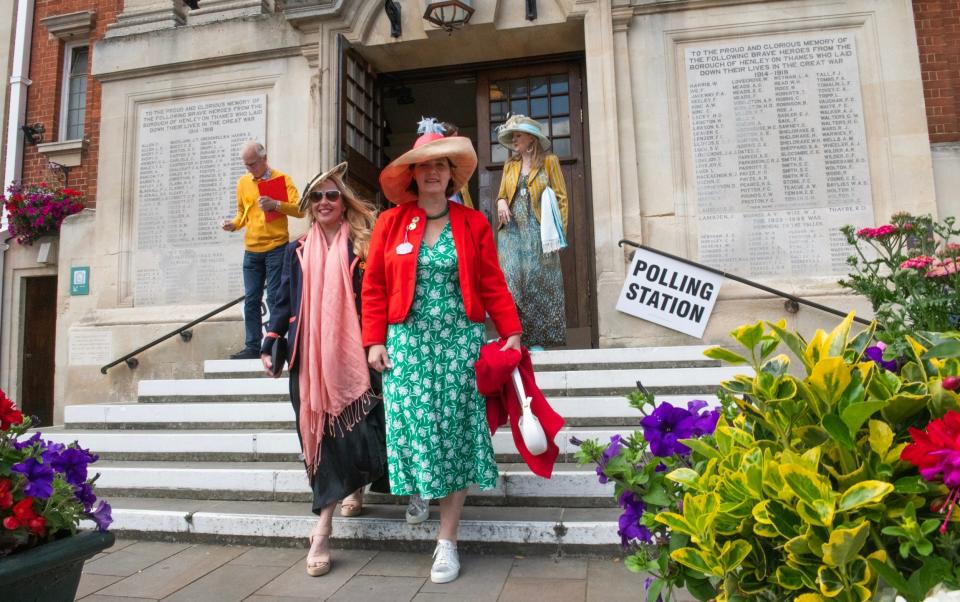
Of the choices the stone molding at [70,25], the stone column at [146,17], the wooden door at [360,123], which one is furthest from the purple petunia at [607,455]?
the stone molding at [70,25]

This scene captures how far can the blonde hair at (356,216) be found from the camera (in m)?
3.18

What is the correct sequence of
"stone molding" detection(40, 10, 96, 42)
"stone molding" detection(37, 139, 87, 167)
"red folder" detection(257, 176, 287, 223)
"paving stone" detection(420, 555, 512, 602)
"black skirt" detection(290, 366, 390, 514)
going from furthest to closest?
"stone molding" detection(40, 10, 96, 42), "stone molding" detection(37, 139, 87, 167), "red folder" detection(257, 176, 287, 223), "black skirt" detection(290, 366, 390, 514), "paving stone" detection(420, 555, 512, 602)

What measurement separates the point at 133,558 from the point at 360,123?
5.56 metres

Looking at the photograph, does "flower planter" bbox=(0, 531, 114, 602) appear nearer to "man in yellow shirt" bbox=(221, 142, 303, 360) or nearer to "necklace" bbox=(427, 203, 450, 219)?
"necklace" bbox=(427, 203, 450, 219)

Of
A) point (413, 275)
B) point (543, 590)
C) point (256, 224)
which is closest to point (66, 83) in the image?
point (256, 224)

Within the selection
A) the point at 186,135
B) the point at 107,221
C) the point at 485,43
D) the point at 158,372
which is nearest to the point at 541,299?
the point at 485,43

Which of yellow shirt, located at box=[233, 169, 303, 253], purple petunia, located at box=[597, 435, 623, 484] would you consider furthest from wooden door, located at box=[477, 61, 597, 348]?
purple petunia, located at box=[597, 435, 623, 484]

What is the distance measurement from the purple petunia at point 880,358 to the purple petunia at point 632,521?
644 mm

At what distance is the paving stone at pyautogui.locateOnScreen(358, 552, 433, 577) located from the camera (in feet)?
9.31

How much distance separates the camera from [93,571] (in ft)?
9.86

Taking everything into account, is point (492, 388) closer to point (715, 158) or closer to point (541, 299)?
point (541, 299)

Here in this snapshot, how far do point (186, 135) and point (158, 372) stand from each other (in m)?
2.95

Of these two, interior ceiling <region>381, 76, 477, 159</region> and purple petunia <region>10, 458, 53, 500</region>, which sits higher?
interior ceiling <region>381, 76, 477, 159</region>

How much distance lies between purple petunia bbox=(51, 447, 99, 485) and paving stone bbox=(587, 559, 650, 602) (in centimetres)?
196
